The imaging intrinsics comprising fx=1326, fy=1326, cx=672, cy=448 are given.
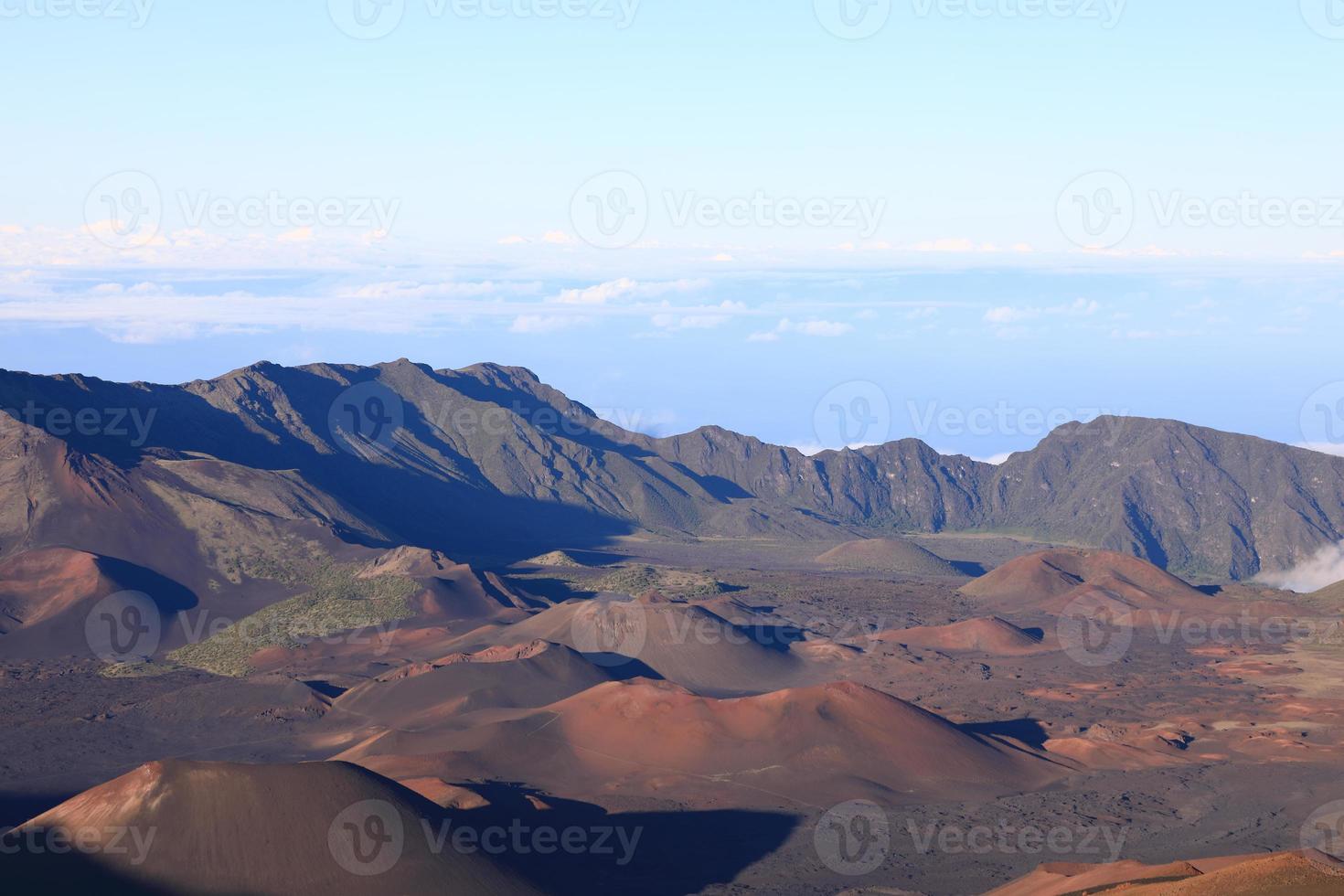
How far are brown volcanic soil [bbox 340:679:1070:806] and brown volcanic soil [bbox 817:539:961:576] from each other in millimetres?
80787

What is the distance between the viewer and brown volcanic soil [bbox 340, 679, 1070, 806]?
55.3 metres

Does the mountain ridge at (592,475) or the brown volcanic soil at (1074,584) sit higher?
the mountain ridge at (592,475)

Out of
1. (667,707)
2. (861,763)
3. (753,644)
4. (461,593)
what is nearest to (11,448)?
(461,593)

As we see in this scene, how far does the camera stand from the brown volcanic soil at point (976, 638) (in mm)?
93125

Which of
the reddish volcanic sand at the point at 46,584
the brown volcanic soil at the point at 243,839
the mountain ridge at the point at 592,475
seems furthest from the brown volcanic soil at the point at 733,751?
the mountain ridge at the point at 592,475

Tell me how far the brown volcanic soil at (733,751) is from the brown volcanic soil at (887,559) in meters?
80.8

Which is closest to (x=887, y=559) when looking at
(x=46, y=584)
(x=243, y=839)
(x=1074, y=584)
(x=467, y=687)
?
(x=1074, y=584)

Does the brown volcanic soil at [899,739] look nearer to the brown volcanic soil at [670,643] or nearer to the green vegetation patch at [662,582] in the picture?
the brown volcanic soil at [670,643]

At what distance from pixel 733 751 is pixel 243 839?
2435cm

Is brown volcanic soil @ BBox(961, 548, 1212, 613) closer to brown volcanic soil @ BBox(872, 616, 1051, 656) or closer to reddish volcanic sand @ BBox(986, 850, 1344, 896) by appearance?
brown volcanic soil @ BBox(872, 616, 1051, 656)

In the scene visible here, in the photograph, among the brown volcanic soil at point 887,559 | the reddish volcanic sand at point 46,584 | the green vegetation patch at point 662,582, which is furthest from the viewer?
the brown volcanic soil at point 887,559

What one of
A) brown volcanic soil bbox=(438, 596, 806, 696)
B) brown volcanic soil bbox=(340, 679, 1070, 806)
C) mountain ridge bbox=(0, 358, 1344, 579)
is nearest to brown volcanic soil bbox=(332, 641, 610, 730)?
brown volcanic soil bbox=(438, 596, 806, 696)

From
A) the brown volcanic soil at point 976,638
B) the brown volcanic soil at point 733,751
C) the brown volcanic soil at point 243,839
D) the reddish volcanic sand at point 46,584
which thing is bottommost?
the brown volcanic soil at point 976,638

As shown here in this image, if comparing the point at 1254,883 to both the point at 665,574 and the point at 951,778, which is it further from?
the point at 665,574
